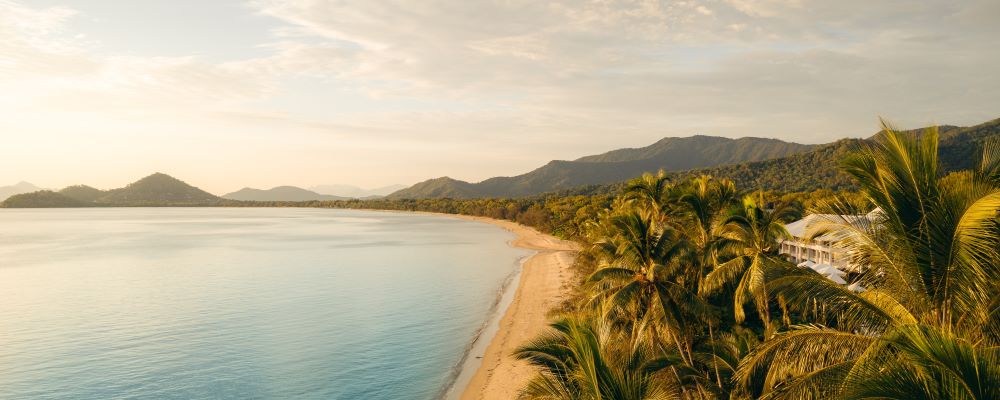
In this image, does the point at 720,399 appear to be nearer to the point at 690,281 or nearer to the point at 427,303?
the point at 690,281

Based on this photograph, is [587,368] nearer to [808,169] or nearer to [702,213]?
[702,213]

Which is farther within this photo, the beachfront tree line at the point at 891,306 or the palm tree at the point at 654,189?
the palm tree at the point at 654,189

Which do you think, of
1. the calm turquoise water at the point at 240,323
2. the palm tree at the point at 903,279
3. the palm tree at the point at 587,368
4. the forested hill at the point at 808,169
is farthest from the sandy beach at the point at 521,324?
the forested hill at the point at 808,169

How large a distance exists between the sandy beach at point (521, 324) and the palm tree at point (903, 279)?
631 inches

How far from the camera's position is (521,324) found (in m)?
36.0

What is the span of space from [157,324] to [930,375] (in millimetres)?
43797

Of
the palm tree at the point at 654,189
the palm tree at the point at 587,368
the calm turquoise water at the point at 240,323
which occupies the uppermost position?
the palm tree at the point at 654,189

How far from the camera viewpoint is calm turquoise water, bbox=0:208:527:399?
26656 mm

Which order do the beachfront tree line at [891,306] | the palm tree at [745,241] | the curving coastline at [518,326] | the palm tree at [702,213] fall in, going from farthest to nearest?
the curving coastline at [518,326], the palm tree at [702,213], the palm tree at [745,241], the beachfront tree line at [891,306]

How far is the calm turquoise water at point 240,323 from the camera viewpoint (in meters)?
26.7

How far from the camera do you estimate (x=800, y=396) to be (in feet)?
27.5

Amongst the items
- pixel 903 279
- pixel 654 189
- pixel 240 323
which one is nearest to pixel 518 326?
pixel 654 189

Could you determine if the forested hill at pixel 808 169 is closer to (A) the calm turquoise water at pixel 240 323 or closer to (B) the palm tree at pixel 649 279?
(A) the calm turquoise water at pixel 240 323

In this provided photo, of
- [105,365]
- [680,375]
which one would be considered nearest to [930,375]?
[680,375]
